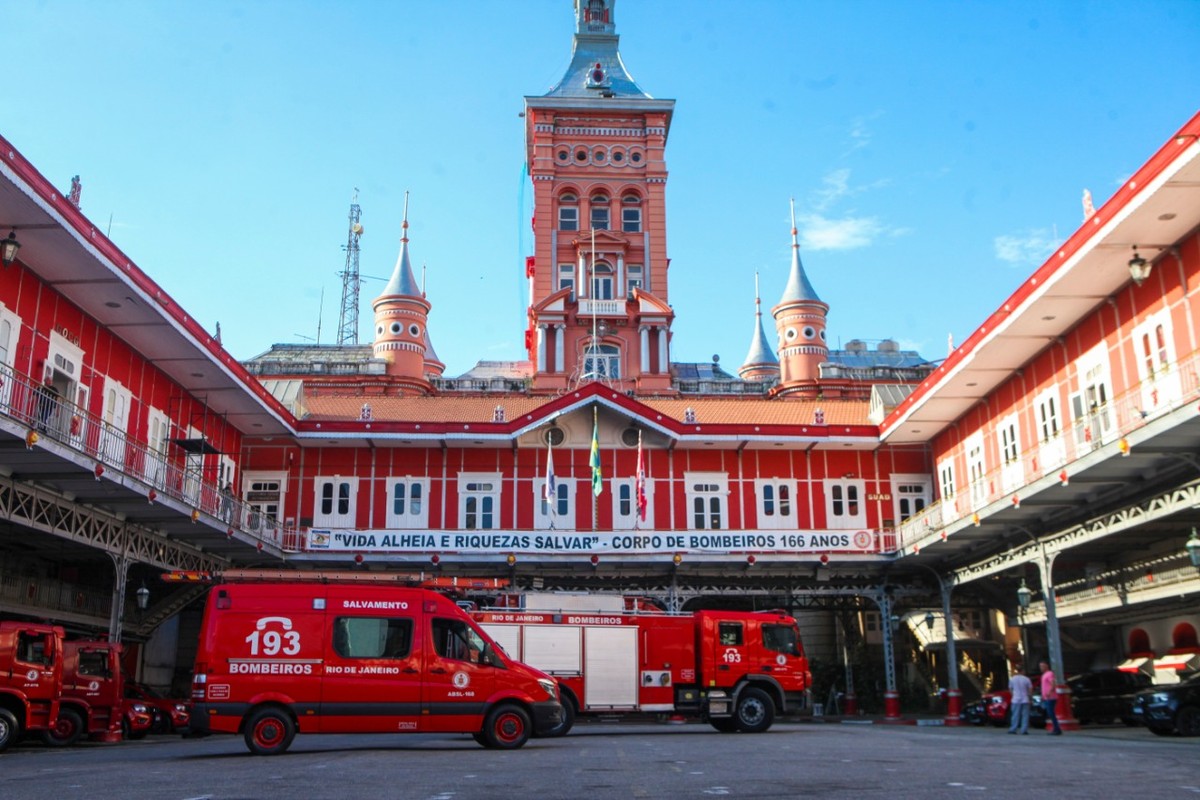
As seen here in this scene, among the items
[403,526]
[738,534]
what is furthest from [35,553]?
[738,534]

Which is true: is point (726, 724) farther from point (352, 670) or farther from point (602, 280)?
point (602, 280)

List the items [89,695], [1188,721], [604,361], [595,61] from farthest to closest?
[595,61] → [604,361] → [89,695] → [1188,721]

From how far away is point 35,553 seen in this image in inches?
1176

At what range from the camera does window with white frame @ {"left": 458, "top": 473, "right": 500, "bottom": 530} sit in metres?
39.8

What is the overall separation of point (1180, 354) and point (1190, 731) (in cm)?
812

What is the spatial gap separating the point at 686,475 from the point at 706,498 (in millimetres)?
1123

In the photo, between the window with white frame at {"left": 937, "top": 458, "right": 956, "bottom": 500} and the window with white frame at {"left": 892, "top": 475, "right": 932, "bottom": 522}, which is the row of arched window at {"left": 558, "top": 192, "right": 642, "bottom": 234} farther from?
the window with white frame at {"left": 937, "top": 458, "right": 956, "bottom": 500}

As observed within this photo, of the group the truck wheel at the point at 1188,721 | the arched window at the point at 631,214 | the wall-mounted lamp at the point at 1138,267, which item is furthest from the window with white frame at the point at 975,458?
the arched window at the point at 631,214

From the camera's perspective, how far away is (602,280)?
5984 cm

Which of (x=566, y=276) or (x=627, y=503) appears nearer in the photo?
(x=627, y=503)

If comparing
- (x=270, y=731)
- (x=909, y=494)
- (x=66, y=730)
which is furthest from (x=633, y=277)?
(x=270, y=731)

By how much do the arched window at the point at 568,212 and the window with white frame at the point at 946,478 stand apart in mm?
27933

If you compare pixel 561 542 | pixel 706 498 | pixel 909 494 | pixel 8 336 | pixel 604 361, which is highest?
pixel 604 361

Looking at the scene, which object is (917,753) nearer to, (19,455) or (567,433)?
(19,455)
